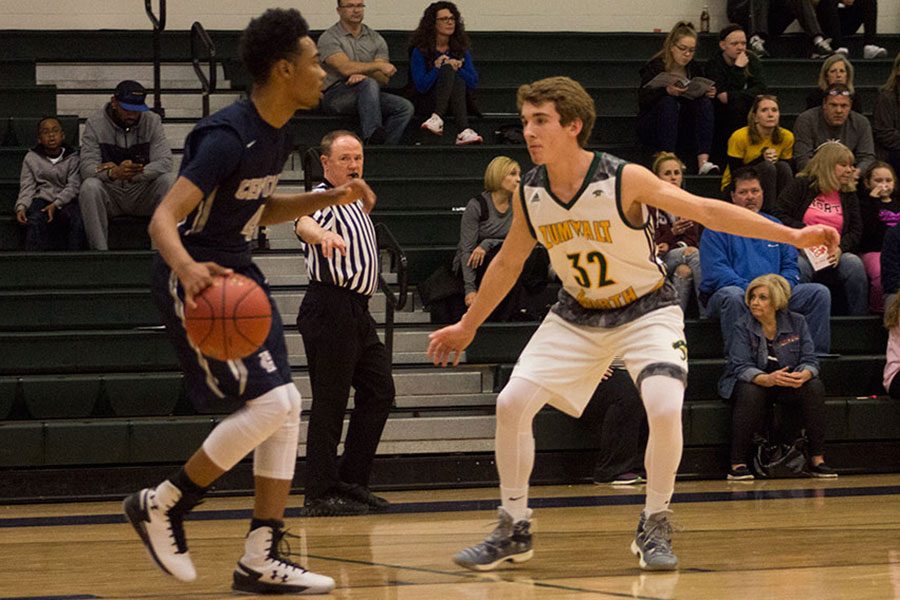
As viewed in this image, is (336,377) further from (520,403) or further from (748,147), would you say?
(748,147)

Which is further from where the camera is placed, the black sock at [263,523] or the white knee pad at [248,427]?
the black sock at [263,523]

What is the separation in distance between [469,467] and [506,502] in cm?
332

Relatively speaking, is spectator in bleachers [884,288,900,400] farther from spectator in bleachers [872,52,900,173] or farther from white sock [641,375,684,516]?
white sock [641,375,684,516]

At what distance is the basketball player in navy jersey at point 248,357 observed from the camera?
13.9 ft

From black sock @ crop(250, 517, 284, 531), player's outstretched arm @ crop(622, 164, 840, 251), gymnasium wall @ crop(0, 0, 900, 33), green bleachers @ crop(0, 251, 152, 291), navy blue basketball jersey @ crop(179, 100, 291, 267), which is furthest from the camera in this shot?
gymnasium wall @ crop(0, 0, 900, 33)

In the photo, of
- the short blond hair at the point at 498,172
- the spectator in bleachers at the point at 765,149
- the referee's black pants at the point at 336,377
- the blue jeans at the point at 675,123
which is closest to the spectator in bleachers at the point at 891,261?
the spectator in bleachers at the point at 765,149

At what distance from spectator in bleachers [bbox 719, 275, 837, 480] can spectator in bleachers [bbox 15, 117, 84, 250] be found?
4.40 metres

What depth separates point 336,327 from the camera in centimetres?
688

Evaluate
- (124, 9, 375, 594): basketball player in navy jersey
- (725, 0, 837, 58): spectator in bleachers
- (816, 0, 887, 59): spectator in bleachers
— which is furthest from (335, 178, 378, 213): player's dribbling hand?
(816, 0, 887, 59): spectator in bleachers

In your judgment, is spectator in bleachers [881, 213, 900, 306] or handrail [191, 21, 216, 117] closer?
spectator in bleachers [881, 213, 900, 306]

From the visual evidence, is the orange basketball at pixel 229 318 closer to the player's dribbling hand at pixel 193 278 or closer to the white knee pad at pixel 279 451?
the player's dribbling hand at pixel 193 278

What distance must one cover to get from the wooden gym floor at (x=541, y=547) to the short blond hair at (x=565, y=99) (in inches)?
59.9

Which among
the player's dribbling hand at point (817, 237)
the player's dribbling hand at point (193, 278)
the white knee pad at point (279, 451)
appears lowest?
the white knee pad at point (279, 451)

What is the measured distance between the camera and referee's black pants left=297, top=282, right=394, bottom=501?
271 inches
